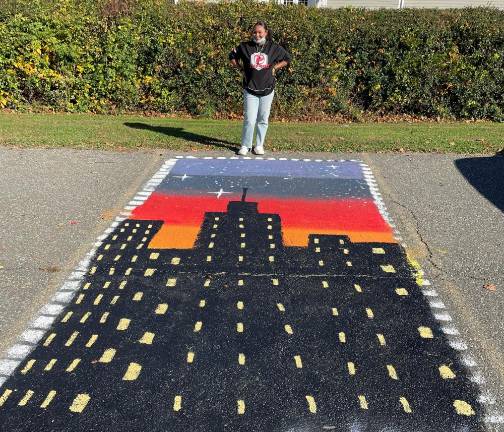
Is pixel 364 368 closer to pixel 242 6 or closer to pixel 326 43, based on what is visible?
pixel 326 43

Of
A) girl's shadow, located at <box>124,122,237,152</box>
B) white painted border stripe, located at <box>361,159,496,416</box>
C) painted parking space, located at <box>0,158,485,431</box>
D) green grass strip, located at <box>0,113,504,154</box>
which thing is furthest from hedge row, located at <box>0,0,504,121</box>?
white painted border stripe, located at <box>361,159,496,416</box>

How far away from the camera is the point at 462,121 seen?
32.7 feet

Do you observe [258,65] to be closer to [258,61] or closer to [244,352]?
[258,61]

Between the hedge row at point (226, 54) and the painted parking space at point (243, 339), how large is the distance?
5641 millimetres

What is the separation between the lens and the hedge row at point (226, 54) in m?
9.32

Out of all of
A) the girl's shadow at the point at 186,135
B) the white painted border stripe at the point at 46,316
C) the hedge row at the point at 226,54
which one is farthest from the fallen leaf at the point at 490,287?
the hedge row at the point at 226,54

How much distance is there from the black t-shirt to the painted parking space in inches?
101

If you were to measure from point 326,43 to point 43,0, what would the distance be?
5.88 m

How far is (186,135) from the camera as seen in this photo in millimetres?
8102

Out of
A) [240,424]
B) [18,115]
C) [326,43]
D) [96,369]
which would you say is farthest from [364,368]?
[18,115]

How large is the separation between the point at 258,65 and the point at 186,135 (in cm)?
221

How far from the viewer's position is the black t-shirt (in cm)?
638

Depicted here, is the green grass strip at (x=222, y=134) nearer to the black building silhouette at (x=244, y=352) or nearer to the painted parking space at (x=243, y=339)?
the painted parking space at (x=243, y=339)

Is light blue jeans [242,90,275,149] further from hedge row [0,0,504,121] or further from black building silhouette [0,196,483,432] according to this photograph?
black building silhouette [0,196,483,432]
